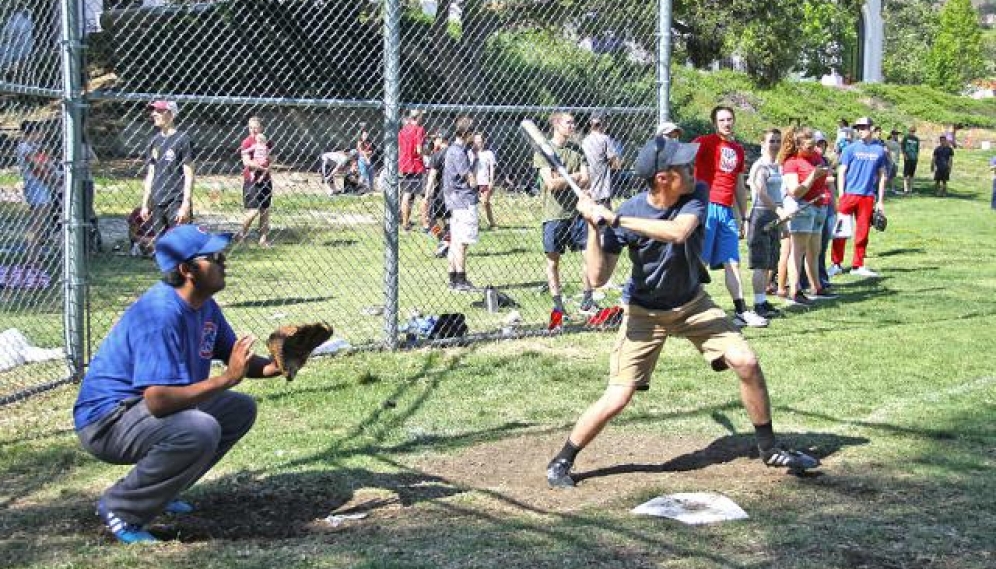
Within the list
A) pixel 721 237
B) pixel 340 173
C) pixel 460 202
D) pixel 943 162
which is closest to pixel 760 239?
pixel 721 237

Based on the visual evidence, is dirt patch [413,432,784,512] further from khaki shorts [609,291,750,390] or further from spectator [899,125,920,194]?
spectator [899,125,920,194]

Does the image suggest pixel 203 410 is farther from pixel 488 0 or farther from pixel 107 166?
pixel 107 166

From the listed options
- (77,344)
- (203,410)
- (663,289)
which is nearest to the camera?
(203,410)

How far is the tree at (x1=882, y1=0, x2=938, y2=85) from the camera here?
76250mm

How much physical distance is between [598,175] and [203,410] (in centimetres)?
633

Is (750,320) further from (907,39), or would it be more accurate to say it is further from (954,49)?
(907,39)

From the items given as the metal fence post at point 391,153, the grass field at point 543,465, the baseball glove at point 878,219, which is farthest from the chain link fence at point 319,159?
the baseball glove at point 878,219

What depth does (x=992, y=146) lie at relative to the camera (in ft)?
159

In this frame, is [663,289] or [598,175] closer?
[663,289]

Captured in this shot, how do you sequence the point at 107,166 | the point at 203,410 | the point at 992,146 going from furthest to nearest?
the point at 992,146 < the point at 107,166 < the point at 203,410

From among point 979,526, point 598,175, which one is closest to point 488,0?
point 598,175

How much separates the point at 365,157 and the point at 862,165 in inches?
267

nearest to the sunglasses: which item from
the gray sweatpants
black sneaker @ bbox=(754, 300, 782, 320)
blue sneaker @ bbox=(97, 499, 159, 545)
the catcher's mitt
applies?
the catcher's mitt

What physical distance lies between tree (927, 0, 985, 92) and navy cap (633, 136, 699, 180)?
69801 mm
